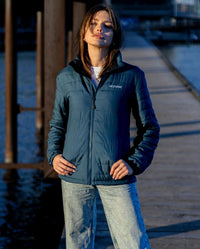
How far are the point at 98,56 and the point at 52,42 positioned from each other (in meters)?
3.24

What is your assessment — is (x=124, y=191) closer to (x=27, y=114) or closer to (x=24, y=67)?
(x=27, y=114)

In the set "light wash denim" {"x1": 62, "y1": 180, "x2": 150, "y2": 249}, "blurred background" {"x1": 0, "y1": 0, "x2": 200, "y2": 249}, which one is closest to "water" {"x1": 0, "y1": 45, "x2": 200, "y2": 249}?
"blurred background" {"x1": 0, "y1": 0, "x2": 200, "y2": 249}

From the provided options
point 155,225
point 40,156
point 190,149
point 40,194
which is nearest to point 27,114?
point 40,156

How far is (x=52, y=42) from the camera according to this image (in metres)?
5.59

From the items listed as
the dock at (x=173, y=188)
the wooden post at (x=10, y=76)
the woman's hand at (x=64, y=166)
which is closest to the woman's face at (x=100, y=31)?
the woman's hand at (x=64, y=166)

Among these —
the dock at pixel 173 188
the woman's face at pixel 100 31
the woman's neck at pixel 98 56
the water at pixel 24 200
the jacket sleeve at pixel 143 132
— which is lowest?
the water at pixel 24 200

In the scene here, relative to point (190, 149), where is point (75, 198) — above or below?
above

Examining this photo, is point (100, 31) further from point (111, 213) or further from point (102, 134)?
point (111, 213)

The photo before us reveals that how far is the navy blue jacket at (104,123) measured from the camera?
232cm

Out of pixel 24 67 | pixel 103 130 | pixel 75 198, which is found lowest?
pixel 24 67

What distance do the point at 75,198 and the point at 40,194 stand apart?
5291 millimetres

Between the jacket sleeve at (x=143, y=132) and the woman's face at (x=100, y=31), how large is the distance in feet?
0.75

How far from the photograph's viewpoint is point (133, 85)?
2371 mm

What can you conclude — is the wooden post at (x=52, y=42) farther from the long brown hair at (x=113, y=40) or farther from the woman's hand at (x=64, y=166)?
the woman's hand at (x=64, y=166)
